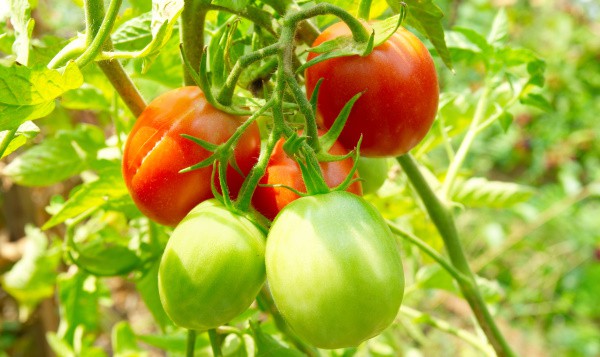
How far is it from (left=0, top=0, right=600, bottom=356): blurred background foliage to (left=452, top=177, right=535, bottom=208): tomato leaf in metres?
0.06

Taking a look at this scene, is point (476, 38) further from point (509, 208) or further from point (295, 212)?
point (509, 208)

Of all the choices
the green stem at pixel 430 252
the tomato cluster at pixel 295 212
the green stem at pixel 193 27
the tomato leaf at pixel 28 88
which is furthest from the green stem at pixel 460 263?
the tomato leaf at pixel 28 88

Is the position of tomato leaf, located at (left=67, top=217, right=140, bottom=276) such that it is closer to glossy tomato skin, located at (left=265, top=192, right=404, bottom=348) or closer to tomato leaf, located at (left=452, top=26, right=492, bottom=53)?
glossy tomato skin, located at (left=265, top=192, right=404, bottom=348)

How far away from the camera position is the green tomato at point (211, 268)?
0.41m

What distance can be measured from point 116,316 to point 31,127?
1.58m

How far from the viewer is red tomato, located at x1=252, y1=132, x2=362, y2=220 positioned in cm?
46

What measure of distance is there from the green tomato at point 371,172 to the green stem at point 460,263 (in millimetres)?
44

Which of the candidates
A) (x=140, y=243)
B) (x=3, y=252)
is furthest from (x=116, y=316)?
(x=140, y=243)

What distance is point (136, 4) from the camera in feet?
2.26

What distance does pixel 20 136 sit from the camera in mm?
437

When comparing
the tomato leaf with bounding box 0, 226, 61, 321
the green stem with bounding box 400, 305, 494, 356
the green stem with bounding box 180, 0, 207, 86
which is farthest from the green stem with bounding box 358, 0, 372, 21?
the tomato leaf with bounding box 0, 226, 61, 321

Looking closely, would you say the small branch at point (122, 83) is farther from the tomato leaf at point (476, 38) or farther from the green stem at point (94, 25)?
the tomato leaf at point (476, 38)

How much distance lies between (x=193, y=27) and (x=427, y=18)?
191 mm

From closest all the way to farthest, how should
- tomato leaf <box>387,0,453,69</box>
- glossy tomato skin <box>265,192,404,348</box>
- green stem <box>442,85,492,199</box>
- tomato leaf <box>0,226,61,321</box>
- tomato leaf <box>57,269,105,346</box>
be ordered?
glossy tomato skin <box>265,192,404,348</box>, tomato leaf <box>387,0,453,69</box>, green stem <box>442,85,492,199</box>, tomato leaf <box>57,269,105,346</box>, tomato leaf <box>0,226,61,321</box>
